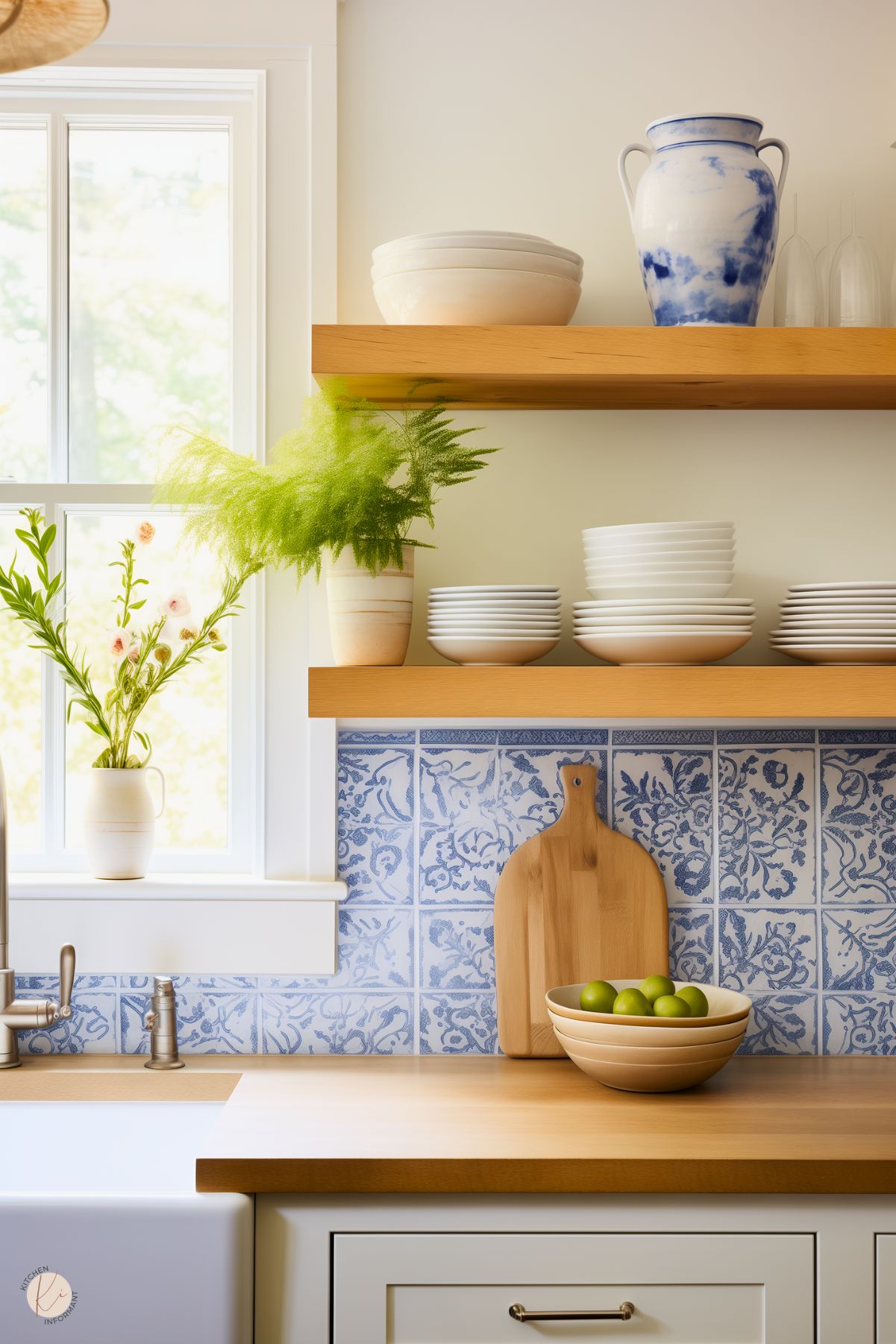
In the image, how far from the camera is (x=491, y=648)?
1488mm

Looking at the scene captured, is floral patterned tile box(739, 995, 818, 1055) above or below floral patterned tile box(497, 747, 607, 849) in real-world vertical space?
below

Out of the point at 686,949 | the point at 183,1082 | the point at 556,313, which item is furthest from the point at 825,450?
the point at 183,1082

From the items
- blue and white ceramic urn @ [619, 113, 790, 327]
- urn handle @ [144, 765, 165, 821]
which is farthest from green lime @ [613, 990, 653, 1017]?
blue and white ceramic urn @ [619, 113, 790, 327]

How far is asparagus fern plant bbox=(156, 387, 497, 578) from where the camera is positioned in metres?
1.48

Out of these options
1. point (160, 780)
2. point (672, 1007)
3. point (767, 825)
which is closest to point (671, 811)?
point (767, 825)

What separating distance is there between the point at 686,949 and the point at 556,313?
0.97 meters

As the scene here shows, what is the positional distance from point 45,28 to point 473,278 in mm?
626

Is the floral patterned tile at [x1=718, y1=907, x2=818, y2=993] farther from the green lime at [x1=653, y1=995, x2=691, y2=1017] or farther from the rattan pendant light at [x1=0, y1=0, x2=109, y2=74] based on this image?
the rattan pendant light at [x1=0, y1=0, x2=109, y2=74]

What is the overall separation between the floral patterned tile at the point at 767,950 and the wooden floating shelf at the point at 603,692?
424 mm

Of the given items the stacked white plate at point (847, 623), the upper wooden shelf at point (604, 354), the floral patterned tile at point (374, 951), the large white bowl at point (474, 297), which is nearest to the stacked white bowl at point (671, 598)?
the stacked white plate at point (847, 623)

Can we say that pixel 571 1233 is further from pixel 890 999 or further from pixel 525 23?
pixel 525 23

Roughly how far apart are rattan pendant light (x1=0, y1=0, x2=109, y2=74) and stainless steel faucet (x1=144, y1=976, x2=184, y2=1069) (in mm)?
1192

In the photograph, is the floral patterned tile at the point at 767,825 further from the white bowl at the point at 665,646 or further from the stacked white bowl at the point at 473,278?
the stacked white bowl at the point at 473,278

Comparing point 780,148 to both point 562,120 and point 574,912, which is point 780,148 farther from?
point 574,912
